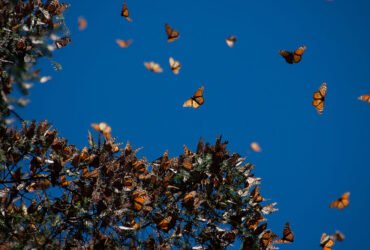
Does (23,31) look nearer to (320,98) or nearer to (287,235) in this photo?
(287,235)

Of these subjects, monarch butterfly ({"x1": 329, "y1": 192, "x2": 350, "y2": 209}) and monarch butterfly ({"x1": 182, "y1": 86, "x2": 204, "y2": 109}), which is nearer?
monarch butterfly ({"x1": 329, "y1": 192, "x2": 350, "y2": 209})

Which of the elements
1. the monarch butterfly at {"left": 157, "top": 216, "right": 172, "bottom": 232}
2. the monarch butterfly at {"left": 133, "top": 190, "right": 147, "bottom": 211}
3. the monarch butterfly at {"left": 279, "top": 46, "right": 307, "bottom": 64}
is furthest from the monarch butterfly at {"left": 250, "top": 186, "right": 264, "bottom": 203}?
the monarch butterfly at {"left": 279, "top": 46, "right": 307, "bottom": 64}

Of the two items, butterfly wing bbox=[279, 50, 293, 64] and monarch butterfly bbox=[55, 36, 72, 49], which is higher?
butterfly wing bbox=[279, 50, 293, 64]

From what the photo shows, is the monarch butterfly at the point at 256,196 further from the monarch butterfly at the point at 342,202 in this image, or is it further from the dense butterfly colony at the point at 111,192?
the monarch butterfly at the point at 342,202

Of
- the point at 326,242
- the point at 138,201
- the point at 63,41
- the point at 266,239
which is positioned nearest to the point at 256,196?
the point at 266,239

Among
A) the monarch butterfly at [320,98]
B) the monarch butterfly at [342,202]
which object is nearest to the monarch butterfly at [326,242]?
the monarch butterfly at [342,202]

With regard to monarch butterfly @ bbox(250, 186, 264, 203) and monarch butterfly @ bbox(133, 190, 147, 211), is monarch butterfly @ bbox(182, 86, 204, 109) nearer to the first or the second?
monarch butterfly @ bbox(250, 186, 264, 203)
